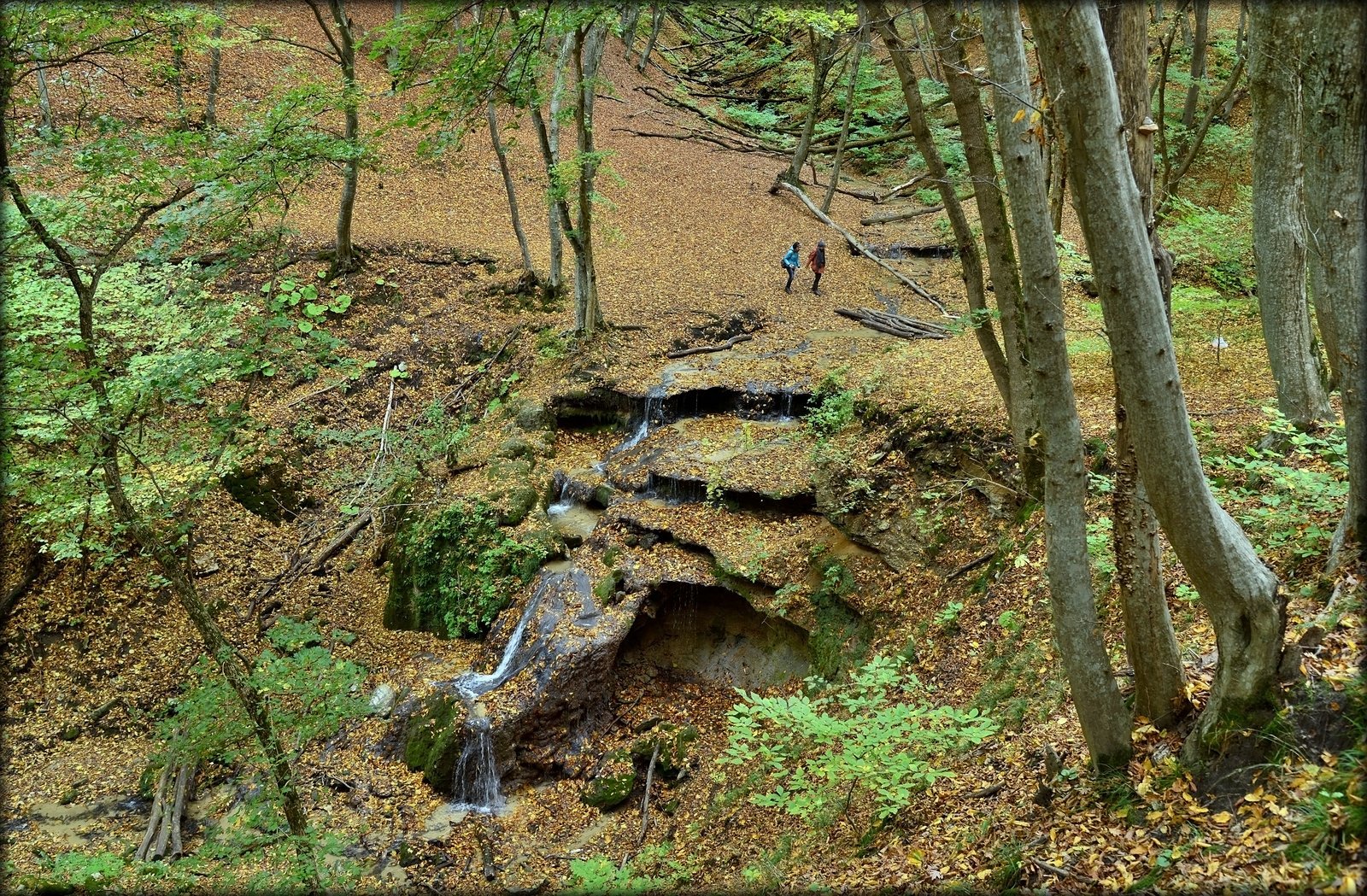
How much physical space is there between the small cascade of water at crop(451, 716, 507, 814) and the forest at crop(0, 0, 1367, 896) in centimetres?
5

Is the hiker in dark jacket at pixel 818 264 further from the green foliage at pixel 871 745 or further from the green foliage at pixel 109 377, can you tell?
the green foliage at pixel 871 745

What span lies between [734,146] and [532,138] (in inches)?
266

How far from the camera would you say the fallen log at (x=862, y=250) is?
16531mm

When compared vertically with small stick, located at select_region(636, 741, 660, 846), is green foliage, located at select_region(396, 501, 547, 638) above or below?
above

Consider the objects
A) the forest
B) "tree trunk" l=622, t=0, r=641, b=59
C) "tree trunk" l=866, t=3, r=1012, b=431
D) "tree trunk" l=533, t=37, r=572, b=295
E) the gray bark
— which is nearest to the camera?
the forest

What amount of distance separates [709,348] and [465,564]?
660 centimetres

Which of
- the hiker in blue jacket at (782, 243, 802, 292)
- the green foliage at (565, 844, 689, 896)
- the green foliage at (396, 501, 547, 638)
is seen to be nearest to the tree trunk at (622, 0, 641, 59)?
the hiker in blue jacket at (782, 243, 802, 292)

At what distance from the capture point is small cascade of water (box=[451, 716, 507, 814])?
9344 millimetres

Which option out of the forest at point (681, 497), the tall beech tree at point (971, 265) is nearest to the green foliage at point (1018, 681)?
the forest at point (681, 497)

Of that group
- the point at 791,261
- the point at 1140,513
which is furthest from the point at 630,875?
the point at 791,261

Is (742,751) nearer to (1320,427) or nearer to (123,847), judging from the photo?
(1320,427)

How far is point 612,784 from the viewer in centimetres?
916

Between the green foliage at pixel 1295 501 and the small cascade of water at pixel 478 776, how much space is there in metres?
8.11

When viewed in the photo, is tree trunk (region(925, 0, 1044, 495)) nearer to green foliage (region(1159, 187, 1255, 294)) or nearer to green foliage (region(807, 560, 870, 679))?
green foliage (region(807, 560, 870, 679))
